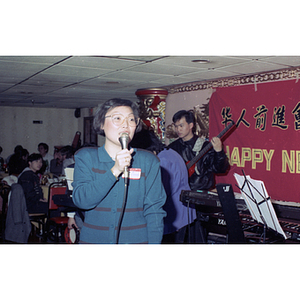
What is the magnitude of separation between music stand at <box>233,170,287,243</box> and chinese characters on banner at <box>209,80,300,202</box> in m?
1.44

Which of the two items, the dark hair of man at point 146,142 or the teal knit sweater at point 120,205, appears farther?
the dark hair of man at point 146,142

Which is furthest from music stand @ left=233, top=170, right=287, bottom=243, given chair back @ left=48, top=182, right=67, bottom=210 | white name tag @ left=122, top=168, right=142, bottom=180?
chair back @ left=48, top=182, right=67, bottom=210

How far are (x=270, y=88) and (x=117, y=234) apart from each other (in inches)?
107

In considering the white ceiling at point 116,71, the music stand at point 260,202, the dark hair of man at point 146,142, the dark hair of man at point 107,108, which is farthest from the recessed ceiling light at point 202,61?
the dark hair of man at point 107,108

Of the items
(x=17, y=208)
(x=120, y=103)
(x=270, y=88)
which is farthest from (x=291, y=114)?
(x=17, y=208)

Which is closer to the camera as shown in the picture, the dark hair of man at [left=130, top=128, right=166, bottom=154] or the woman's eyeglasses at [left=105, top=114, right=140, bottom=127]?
the woman's eyeglasses at [left=105, top=114, right=140, bottom=127]

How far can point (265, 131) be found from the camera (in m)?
3.67

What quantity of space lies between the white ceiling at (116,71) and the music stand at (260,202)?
1.26 metres

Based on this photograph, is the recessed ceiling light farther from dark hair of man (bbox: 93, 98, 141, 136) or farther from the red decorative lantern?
the red decorative lantern

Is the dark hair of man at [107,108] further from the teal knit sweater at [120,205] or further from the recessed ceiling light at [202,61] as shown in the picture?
the recessed ceiling light at [202,61]

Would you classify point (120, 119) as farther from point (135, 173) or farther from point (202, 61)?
point (202, 61)

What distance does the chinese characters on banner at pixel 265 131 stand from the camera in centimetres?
339

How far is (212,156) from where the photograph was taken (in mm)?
3486

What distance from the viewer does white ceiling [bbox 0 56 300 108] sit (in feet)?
9.82
